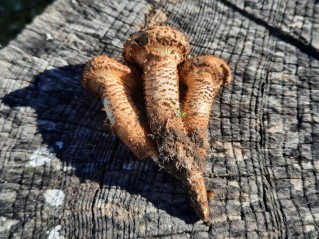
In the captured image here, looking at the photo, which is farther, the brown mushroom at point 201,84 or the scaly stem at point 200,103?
the brown mushroom at point 201,84

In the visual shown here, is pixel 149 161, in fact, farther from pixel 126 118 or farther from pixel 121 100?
pixel 121 100

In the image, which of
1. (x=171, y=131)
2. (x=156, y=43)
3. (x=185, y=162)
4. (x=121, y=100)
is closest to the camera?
(x=185, y=162)

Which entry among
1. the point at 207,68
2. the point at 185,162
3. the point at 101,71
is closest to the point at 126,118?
the point at 101,71

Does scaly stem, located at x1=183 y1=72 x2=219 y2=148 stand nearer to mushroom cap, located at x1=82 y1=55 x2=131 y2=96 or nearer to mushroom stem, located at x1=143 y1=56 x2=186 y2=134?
mushroom stem, located at x1=143 y1=56 x2=186 y2=134

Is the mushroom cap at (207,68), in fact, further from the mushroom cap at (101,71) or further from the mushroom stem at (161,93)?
Result: the mushroom cap at (101,71)

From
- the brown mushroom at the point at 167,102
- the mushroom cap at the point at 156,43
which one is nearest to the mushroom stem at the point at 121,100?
the brown mushroom at the point at 167,102

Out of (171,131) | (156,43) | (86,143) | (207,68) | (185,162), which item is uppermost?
(156,43)

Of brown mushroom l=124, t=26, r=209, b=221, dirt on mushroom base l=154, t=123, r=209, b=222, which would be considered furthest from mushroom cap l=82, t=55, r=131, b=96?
dirt on mushroom base l=154, t=123, r=209, b=222
